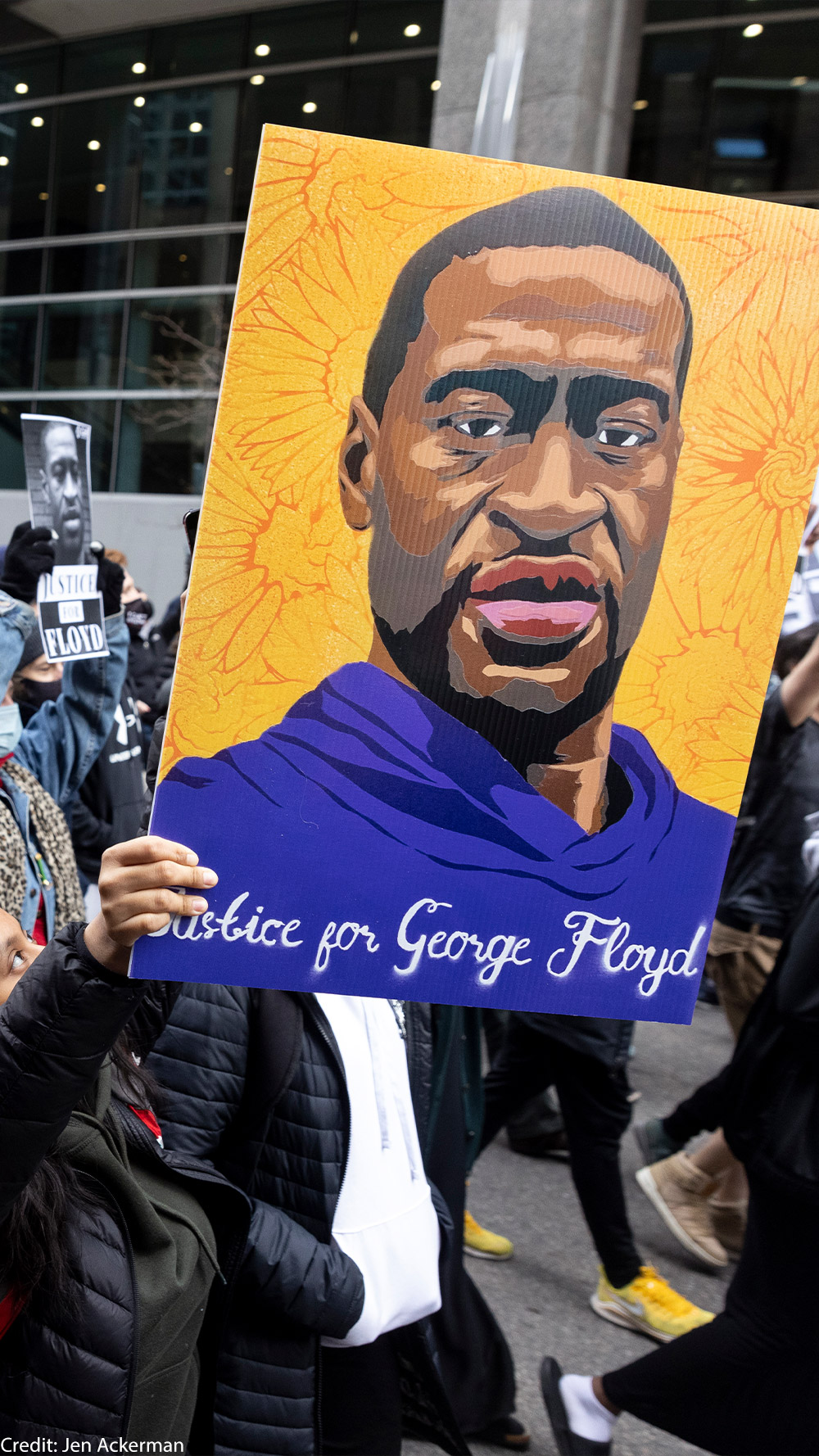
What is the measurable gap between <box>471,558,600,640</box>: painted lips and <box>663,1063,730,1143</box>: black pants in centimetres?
308

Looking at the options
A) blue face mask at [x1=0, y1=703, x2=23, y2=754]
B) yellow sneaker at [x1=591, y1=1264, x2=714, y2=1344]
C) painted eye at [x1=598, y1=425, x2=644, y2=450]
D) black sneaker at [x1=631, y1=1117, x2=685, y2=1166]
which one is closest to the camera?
painted eye at [x1=598, y1=425, x2=644, y2=450]

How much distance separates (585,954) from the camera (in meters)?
1.52

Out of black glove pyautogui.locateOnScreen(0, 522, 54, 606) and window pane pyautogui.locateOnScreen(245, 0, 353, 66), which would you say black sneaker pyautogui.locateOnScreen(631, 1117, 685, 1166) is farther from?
window pane pyautogui.locateOnScreen(245, 0, 353, 66)

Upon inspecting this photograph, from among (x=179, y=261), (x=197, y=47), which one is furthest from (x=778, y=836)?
(x=197, y=47)

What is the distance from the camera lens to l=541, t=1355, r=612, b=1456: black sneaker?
2927 millimetres

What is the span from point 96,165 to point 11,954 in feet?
62.2

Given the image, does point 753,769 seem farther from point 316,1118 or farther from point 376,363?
point 376,363

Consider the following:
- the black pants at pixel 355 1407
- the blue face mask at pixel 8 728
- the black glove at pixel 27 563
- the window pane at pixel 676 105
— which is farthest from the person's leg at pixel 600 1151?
the window pane at pixel 676 105

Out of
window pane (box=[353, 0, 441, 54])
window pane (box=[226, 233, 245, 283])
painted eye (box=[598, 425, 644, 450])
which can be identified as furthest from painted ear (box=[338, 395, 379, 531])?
window pane (box=[226, 233, 245, 283])

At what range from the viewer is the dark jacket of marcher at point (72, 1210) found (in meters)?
1.36

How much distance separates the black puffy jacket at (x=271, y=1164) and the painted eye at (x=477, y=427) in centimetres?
105

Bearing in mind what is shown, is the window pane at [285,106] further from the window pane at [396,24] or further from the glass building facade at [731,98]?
the glass building facade at [731,98]

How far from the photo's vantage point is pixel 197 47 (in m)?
16.9

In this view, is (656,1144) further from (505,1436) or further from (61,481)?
(61,481)
